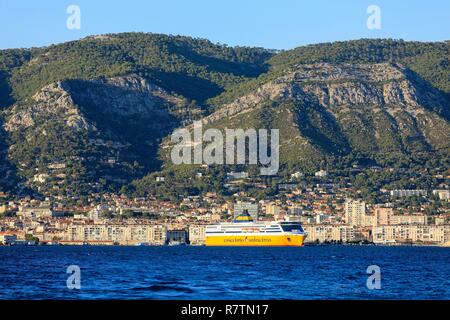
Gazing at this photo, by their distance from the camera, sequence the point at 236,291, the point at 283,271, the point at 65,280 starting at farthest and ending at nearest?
the point at 283,271, the point at 65,280, the point at 236,291

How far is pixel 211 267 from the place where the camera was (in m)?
115

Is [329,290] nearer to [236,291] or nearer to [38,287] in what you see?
[236,291]
